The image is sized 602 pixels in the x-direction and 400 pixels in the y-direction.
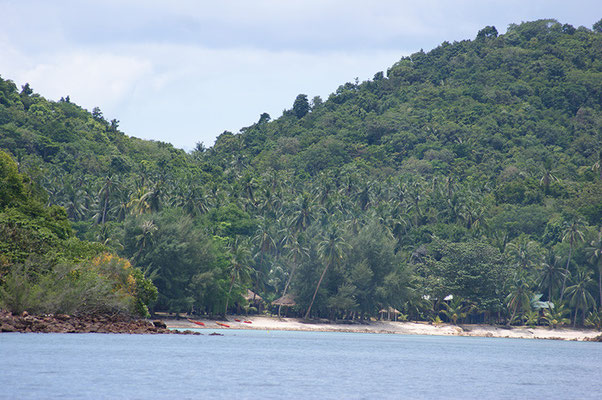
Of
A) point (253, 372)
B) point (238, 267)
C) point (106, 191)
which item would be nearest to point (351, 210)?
point (238, 267)

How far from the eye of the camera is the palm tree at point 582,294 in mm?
102500

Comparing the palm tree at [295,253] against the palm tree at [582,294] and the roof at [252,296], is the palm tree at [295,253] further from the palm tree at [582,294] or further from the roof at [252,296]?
the palm tree at [582,294]

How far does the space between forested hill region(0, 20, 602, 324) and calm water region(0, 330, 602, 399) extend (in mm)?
29155

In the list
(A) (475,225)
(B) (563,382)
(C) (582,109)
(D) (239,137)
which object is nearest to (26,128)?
(D) (239,137)

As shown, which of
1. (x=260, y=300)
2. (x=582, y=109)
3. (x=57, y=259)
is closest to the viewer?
(x=57, y=259)

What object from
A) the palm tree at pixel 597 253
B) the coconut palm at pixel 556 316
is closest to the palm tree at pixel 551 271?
the coconut palm at pixel 556 316

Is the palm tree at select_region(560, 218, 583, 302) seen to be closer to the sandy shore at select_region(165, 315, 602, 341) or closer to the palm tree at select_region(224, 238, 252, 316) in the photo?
the sandy shore at select_region(165, 315, 602, 341)

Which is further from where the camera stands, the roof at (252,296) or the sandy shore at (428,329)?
the roof at (252,296)

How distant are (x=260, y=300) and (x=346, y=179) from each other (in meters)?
39.8

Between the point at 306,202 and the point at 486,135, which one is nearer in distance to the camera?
the point at 306,202

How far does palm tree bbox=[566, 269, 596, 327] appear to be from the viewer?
102 metres

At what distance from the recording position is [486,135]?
164m

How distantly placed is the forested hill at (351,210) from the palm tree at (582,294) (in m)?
0.20

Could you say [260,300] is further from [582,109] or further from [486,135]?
[582,109]
